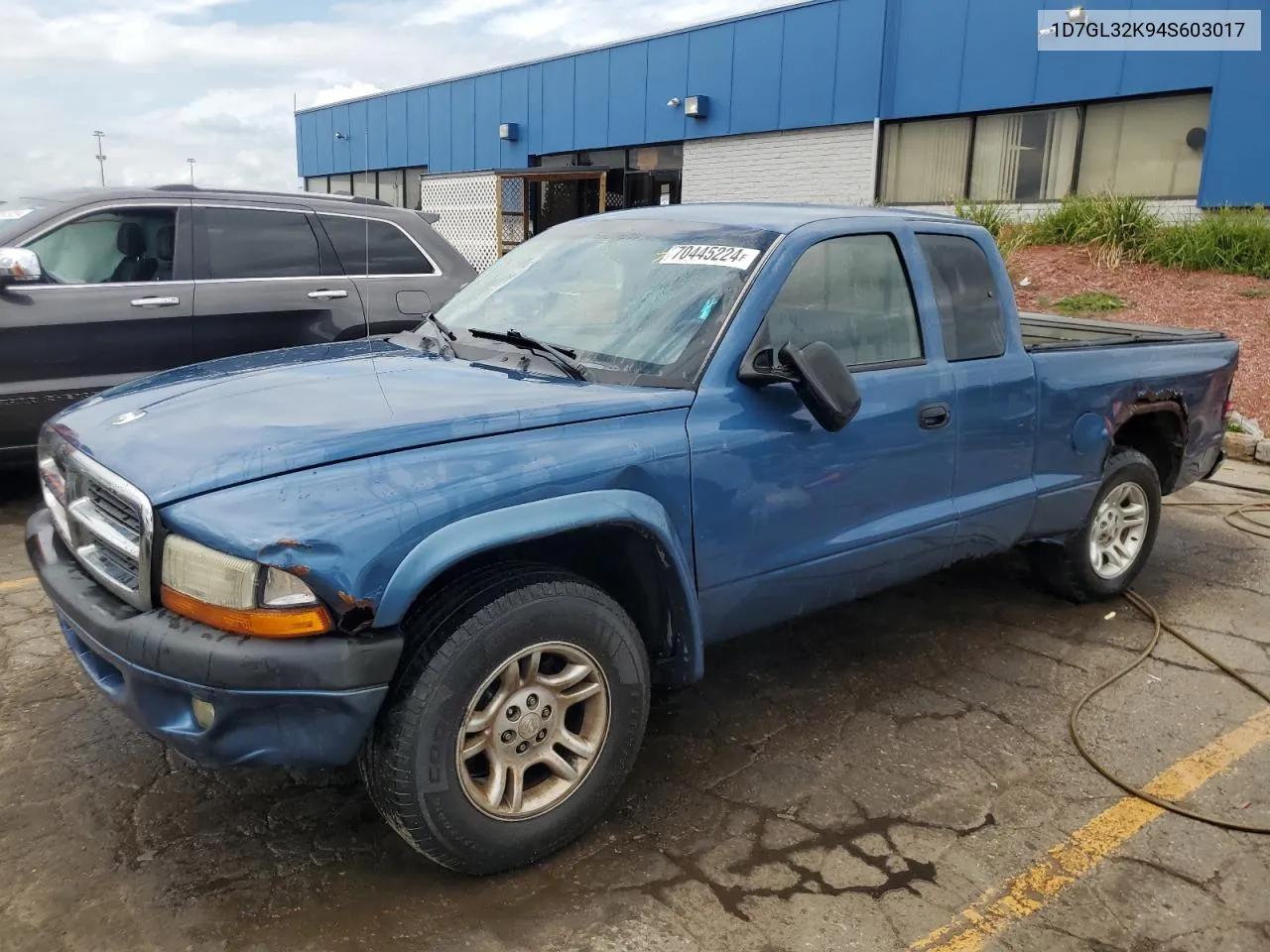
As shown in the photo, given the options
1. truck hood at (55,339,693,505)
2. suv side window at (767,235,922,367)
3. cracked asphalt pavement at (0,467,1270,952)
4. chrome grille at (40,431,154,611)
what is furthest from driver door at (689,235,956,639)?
chrome grille at (40,431,154,611)

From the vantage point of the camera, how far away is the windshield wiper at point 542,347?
3080 millimetres

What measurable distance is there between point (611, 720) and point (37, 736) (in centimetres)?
202

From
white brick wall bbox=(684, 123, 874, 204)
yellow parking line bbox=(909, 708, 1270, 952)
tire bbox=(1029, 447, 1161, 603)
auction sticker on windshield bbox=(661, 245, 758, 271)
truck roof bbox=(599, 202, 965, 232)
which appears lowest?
yellow parking line bbox=(909, 708, 1270, 952)

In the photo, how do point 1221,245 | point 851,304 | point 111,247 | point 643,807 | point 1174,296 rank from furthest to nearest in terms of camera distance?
point 1221,245
point 1174,296
point 111,247
point 851,304
point 643,807

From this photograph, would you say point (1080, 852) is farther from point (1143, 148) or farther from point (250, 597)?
point (1143, 148)

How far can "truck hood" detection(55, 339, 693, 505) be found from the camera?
95.7 inches

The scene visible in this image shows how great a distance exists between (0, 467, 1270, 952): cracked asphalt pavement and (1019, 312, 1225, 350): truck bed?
4.63ft

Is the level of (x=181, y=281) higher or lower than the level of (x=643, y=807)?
higher

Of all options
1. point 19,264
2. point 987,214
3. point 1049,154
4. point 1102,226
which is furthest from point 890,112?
point 19,264

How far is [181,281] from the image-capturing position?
5.90 m

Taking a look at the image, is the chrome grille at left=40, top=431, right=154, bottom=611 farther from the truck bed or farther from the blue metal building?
the blue metal building

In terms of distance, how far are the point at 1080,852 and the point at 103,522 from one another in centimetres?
288

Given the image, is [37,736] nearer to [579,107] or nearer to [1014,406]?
[1014,406]

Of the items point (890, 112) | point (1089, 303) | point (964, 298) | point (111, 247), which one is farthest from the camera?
point (890, 112)
